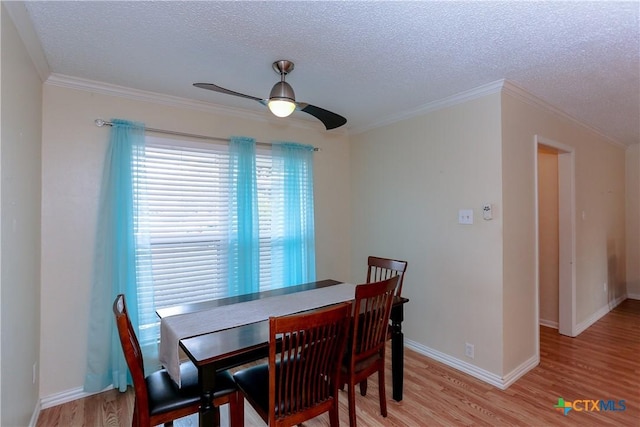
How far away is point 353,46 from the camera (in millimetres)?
2051

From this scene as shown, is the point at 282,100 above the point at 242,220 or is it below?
above

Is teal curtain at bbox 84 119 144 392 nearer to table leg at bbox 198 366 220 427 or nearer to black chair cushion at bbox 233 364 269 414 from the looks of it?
black chair cushion at bbox 233 364 269 414

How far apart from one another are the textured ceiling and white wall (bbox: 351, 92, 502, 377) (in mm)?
418

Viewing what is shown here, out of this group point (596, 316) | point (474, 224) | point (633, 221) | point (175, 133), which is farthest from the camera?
point (633, 221)

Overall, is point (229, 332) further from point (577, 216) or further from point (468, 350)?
point (577, 216)

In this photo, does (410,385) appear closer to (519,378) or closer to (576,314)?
(519,378)

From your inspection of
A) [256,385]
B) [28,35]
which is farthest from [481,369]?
[28,35]

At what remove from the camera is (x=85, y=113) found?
8.45 feet

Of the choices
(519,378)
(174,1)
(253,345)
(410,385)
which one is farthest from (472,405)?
(174,1)

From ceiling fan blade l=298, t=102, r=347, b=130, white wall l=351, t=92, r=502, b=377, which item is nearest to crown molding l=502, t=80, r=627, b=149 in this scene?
white wall l=351, t=92, r=502, b=377

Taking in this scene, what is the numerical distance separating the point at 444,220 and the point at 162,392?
260 cm

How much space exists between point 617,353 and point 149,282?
4.53 m

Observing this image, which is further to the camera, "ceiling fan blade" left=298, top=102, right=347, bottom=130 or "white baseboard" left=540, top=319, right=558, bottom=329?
"white baseboard" left=540, top=319, right=558, bottom=329

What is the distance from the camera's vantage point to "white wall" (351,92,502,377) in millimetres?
2705
